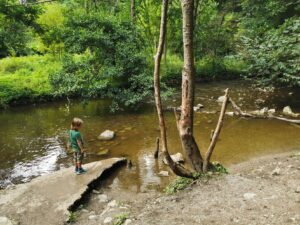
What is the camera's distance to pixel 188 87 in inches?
284

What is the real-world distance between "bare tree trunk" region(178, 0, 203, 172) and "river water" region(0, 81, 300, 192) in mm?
1824

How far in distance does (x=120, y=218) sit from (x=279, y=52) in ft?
34.0

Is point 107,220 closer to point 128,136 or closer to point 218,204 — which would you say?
point 218,204

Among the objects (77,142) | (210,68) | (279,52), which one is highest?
(279,52)

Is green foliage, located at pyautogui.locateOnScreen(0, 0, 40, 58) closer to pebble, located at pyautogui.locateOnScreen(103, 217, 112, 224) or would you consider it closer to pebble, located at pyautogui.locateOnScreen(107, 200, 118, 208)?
pebble, located at pyautogui.locateOnScreen(107, 200, 118, 208)

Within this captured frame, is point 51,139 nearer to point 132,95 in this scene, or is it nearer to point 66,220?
point 132,95

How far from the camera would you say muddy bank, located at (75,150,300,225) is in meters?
5.56

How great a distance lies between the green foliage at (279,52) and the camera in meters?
13.5

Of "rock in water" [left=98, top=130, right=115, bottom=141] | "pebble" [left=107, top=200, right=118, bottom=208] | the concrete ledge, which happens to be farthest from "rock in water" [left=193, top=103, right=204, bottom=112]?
"pebble" [left=107, top=200, right=118, bottom=208]

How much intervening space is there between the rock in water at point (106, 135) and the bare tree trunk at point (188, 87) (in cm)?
589

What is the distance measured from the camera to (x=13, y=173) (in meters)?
10.3

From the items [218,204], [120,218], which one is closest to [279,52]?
[218,204]

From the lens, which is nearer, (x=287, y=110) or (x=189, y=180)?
(x=189, y=180)

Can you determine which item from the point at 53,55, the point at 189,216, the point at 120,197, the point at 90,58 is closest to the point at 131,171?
the point at 120,197
